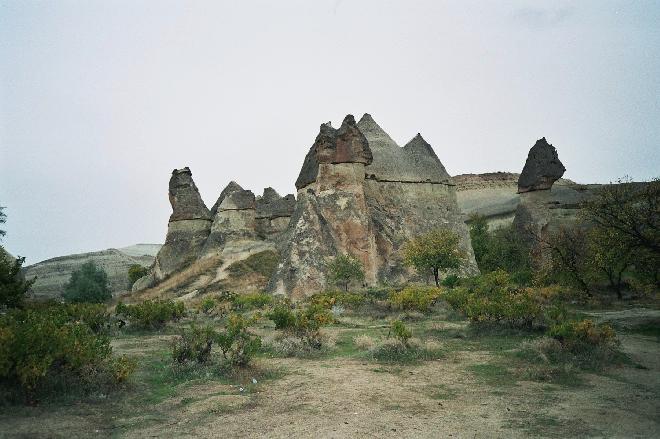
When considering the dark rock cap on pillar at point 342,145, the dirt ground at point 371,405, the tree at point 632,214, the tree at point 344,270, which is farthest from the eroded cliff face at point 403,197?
the dirt ground at point 371,405

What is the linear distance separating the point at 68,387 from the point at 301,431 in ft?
12.4

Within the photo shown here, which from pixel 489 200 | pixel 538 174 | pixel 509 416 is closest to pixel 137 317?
pixel 509 416

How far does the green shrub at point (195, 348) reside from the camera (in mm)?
9148

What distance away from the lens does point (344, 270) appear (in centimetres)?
2597

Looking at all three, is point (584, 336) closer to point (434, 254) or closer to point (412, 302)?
point (412, 302)

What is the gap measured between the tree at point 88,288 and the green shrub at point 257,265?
14.4m

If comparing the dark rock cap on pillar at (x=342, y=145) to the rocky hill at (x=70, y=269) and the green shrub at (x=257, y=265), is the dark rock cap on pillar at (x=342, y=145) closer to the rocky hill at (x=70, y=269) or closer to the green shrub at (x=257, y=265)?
the green shrub at (x=257, y=265)

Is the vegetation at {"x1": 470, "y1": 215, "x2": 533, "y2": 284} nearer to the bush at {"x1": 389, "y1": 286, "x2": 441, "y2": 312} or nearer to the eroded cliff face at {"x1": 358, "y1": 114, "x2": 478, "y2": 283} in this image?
the eroded cliff face at {"x1": 358, "y1": 114, "x2": 478, "y2": 283}

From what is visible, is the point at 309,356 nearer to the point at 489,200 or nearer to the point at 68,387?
the point at 68,387

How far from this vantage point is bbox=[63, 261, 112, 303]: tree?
4216cm

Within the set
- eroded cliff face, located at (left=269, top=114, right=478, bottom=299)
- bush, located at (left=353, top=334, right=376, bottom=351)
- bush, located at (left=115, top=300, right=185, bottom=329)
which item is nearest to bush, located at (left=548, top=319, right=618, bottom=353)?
bush, located at (left=353, top=334, right=376, bottom=351)

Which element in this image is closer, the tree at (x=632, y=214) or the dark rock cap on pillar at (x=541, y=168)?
the tree at (x=632, y=214)

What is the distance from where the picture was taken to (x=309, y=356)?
10.6m

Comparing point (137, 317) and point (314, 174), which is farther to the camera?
point (314, 174)
